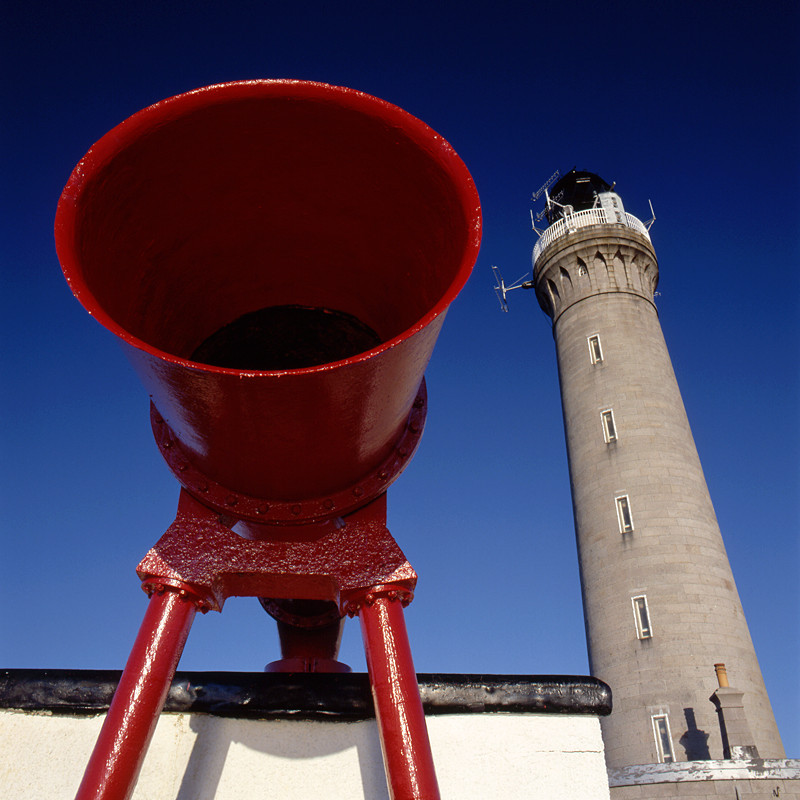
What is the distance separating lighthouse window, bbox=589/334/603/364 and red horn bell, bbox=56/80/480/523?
18056 millimetres

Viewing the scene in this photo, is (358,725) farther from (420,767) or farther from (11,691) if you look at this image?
(11,691)

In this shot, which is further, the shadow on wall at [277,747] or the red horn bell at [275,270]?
the shadow on wall at [277,747]

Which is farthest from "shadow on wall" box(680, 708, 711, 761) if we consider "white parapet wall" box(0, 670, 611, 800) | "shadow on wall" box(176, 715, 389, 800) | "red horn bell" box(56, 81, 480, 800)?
"red horn bell" box(56, 81, 480, 800)

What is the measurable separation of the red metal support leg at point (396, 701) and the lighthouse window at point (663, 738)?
1460 centimetres

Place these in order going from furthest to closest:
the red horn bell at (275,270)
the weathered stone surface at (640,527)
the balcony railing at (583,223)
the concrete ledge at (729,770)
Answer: the balcony railing at (583,223), the weathered stone surface at (640,527), the concrete ledge at (729,770), the red horn bell at (275,270)

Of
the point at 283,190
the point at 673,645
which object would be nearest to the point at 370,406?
the point at 283,190

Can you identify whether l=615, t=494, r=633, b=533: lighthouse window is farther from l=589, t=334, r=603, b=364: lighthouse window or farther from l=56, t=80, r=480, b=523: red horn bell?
l=56, t=80, r=480, b=523: red horn bell

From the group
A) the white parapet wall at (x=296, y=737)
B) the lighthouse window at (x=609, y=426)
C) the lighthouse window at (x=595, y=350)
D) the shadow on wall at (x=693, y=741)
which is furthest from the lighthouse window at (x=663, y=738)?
the white parapet wall at (x=296, y=737)

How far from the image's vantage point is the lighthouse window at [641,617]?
50.7ft

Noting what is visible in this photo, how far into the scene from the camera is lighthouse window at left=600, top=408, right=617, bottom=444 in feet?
59.8

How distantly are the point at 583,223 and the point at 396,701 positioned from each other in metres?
22.6

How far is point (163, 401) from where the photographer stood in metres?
1.87

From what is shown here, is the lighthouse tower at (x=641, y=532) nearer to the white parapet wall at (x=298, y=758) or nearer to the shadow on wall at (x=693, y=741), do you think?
the shadow on wall at (x=693, y=741)

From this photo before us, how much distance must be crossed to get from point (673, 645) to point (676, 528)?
274 centimetres
